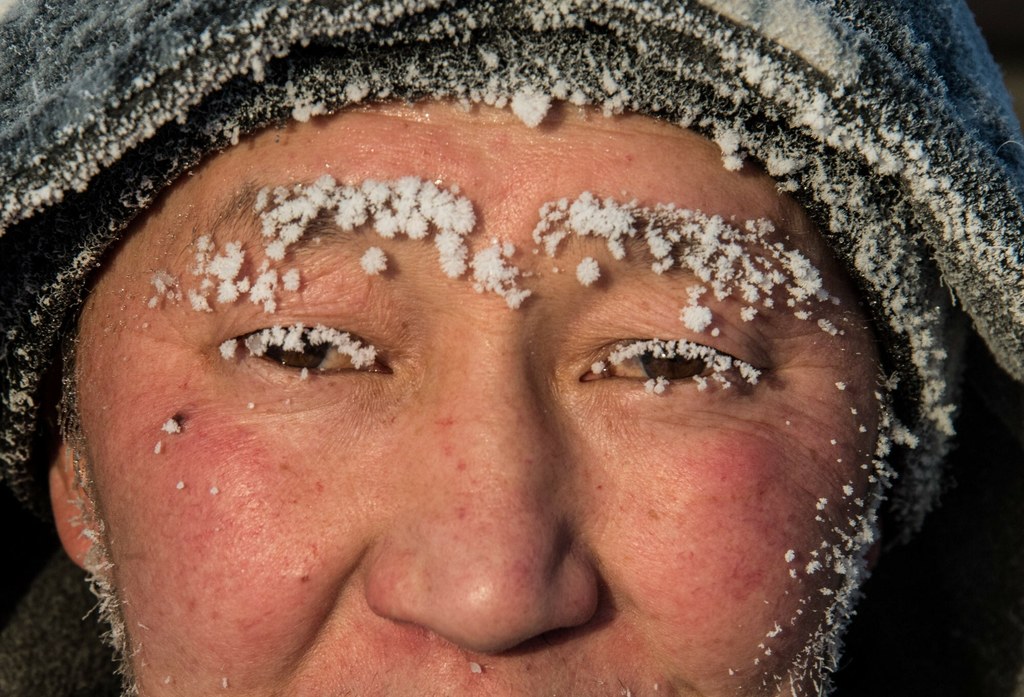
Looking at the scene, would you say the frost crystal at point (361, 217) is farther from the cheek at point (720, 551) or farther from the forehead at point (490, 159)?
the cheek at point (720, 551)

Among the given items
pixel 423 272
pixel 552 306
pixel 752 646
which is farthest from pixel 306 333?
pixel 752 646

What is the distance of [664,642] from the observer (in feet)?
4.45

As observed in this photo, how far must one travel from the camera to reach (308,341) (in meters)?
1.37

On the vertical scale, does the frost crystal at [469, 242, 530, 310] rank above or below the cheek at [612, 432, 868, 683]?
above

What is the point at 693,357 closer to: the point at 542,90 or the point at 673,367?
the point at 673,367

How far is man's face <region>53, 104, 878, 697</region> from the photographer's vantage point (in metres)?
1.27

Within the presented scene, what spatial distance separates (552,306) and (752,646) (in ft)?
1.84

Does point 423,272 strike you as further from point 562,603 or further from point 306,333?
point 562,603

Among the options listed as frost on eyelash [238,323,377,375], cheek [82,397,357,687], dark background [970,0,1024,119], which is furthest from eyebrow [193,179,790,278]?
dark background [970,0,1024,119]

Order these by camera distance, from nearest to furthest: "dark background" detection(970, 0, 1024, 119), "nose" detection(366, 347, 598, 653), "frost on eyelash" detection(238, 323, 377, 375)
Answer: "nose" detection(366, 347, 598, 653) → "frost on eyelash" detection(238, 323, 377, 375) → "dark background" detection(970, 0, 1024, 119)

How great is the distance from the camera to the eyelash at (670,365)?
4.51ft

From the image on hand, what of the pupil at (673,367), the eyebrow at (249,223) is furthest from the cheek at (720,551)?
the eyebrow at (249,223)

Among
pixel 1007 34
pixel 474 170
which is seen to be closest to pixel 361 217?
pixel 474 170

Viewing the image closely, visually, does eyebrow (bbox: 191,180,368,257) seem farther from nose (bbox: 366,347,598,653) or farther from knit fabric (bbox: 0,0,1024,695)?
nose (bbox: 366,347,598,653)
